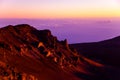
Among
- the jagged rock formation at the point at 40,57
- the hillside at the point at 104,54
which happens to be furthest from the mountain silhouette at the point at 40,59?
the hillside at the point at 104,54

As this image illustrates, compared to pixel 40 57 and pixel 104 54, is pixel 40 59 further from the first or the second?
pixel 104 54

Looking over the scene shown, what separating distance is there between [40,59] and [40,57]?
122 cm

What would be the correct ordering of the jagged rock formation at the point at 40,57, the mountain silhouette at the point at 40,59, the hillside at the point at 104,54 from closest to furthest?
the mountain silhouette at the point at 40,59
the jagged rock formation at the point at 40,57
the hillside at the point at 104,54

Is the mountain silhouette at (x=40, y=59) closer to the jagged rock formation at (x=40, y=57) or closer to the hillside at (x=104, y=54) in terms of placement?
the jagged rock formation at (x=40, y=57)

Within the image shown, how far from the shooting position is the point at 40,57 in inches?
2928

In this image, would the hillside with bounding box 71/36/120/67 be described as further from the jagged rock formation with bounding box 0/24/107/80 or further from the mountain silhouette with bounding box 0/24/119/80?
the jagged rock formation with bounding box 0/24/107/80

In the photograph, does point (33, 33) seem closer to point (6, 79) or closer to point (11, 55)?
point (11, 55)

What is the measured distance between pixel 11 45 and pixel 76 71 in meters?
14.6

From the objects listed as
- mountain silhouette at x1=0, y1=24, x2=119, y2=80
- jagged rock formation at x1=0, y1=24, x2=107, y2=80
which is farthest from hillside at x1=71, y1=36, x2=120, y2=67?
jagged rock formation at x1=0, y1=24, x2=107, y2=80

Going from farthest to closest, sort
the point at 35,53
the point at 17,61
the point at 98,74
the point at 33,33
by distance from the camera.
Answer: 1. the point at 33,33
2. the point at 98,74
3. the point at 35,53
4. the point at 17,61

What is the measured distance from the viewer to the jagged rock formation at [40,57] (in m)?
63.6

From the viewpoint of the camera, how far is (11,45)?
68500 mm

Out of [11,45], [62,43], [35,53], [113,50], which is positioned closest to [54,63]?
[35,53]

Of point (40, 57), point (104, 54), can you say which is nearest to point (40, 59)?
point (40, 57)
